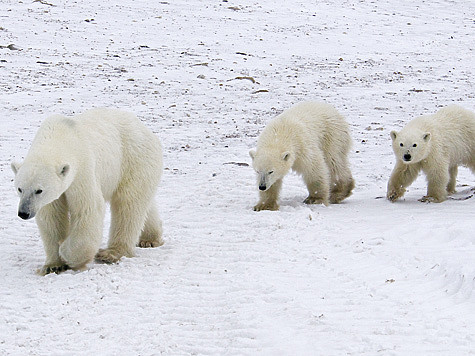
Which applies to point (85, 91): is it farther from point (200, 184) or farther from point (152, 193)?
point (152, 193)

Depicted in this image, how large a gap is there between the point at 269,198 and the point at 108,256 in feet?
8.89

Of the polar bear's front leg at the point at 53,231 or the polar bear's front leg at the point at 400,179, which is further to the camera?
the polar bear's front leg at the point at 400,179

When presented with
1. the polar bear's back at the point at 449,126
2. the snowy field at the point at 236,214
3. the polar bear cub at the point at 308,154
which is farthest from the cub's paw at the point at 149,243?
the polar bear's back at the point at 449,126

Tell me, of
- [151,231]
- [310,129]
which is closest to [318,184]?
[310,129]

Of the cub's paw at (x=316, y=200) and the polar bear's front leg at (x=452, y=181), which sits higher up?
the polar bear's front leg at (x=452, y=181)

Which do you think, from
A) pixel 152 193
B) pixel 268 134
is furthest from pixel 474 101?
pixel 152 193

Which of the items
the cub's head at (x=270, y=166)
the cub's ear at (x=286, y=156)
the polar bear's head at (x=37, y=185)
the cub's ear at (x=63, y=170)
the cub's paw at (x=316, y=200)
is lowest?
the cub's paw at (x=316, y=200)

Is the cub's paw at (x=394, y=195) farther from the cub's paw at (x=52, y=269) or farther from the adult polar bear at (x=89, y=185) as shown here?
the cub's paw at (x=52, y=269)

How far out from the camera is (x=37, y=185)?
5031 millimetres

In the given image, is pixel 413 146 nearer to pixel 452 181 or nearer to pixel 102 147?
pixel 452 181

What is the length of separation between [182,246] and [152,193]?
680mm

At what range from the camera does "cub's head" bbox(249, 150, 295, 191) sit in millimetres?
7859

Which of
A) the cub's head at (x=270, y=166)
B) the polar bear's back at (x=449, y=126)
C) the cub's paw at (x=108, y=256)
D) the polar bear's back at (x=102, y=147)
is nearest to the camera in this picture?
the polar bear's back at (x=102, y=147)

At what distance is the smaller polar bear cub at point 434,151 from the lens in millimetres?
8258
